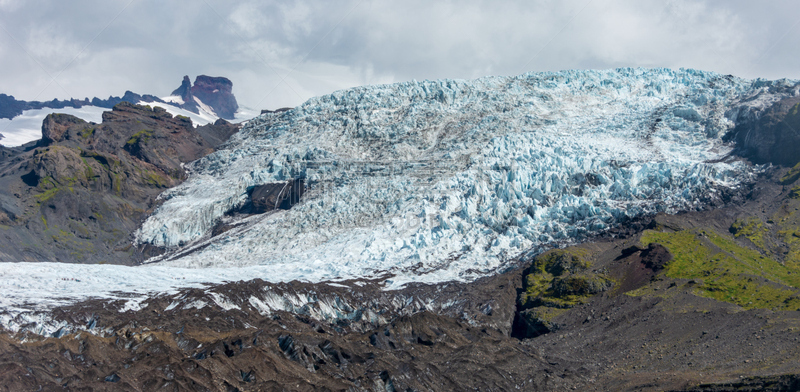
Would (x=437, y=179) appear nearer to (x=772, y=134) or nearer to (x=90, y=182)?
(x=772, y=134)

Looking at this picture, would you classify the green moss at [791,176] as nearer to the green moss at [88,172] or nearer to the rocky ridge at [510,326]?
the rocky ridge at [510,326]

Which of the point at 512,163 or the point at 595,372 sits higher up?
the point at 512,163

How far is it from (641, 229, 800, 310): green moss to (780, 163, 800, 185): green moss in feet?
60.1

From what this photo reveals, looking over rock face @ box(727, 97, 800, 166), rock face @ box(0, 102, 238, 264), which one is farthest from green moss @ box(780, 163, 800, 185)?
rock face @ box(0, 102, 238, 264)

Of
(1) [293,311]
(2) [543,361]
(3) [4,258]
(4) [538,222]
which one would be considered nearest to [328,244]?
(1) [293,311]

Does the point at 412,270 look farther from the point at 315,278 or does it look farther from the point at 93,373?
the point at 93,373

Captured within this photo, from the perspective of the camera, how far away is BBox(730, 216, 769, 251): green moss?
7319 cm

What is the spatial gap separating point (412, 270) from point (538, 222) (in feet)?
72.3

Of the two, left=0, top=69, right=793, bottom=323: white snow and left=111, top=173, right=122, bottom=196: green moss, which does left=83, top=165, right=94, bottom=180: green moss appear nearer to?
left=111, top=173, right=122, bottom=196: green moss

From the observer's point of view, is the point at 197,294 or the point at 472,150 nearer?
the point at 197,294

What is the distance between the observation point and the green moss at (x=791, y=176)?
271ft

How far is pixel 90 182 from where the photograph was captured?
113 metres

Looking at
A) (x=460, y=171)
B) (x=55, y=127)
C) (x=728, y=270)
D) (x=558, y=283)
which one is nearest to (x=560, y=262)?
(x=558, y=283)

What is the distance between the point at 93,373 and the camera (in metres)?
43.8
